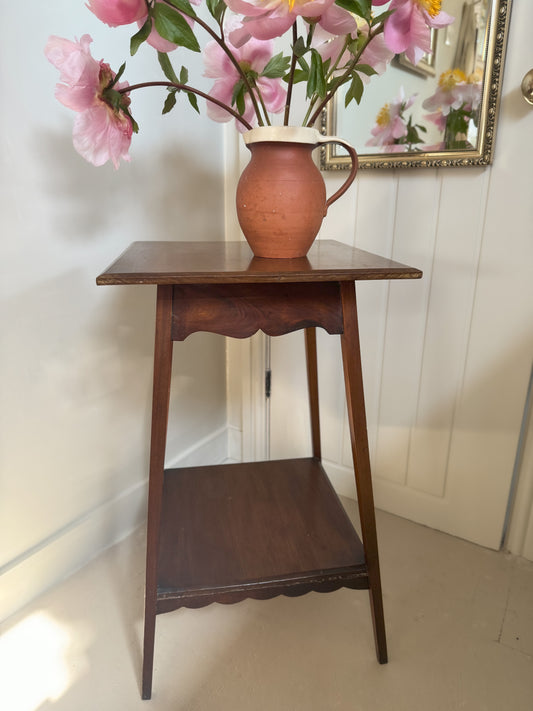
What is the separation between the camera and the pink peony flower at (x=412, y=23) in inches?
25.7

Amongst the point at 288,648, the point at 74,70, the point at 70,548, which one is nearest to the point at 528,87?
the point at 74,70

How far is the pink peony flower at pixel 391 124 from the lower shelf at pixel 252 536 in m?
0.79

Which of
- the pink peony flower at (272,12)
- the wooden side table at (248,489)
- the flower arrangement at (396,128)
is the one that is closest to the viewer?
the pink peony flower at (272,12)

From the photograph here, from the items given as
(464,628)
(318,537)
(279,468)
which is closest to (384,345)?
(279,468)

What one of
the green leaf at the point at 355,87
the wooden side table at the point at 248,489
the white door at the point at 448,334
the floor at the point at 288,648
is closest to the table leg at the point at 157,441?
the wooden side table at the point at 248,489

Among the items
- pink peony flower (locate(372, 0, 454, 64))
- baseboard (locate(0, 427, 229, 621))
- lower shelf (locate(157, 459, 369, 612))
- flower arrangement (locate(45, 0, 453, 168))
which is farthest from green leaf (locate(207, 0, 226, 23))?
baseboard (locate(0, 427, 229, 621))

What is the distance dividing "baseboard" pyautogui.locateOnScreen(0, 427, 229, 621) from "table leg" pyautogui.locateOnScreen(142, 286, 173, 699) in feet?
1.17

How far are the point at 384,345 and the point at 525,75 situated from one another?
640mm

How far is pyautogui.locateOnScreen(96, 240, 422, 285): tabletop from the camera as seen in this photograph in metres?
0.64

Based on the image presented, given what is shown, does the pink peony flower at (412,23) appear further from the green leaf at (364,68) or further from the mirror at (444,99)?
the mirror at (444,99)

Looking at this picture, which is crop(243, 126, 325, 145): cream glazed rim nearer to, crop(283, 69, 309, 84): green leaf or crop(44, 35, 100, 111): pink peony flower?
crop(283, 69, 309, 84): green leaf

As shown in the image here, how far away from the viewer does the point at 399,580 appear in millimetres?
1127

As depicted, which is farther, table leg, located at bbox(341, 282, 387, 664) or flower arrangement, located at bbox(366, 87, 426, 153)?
flower arrangement, located at bbox(366, 87, 426, 153)

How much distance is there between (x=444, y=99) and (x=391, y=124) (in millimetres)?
121
